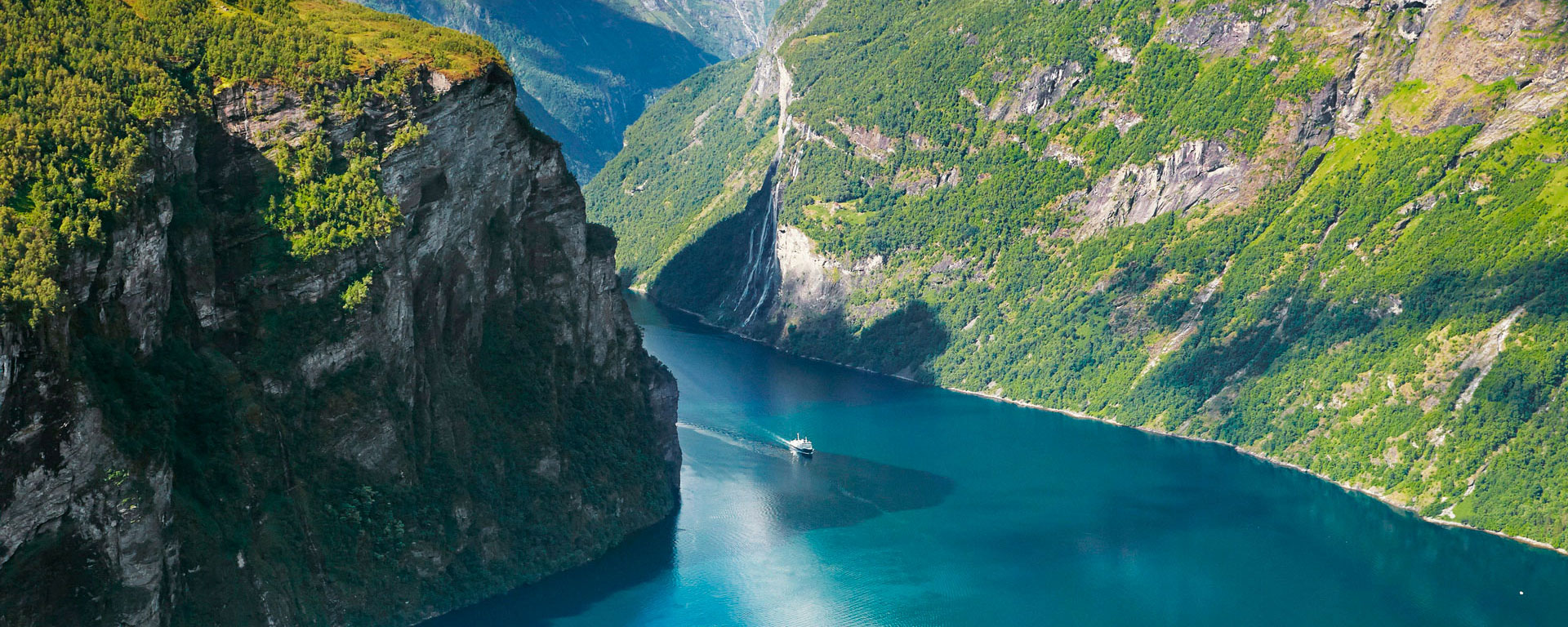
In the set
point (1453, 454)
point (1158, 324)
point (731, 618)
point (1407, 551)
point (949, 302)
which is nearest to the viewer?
point (731, 618)

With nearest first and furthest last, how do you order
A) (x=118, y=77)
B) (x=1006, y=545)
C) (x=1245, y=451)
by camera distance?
1. (x=118, y=77)
2. (x=1006, y=545)
3. (x=1245, y=451)

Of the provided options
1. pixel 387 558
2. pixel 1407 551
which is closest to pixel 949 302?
pixel 1407 551

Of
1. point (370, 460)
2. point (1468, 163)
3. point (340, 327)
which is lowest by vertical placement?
point (370, 460)

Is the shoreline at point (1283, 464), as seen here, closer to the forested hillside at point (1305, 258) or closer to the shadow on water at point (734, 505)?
the forested hillside at point (1305, 258)

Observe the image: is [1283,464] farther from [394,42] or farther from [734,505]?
[394,42]

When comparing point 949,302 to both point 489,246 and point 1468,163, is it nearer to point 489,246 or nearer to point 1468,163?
point 1468,163

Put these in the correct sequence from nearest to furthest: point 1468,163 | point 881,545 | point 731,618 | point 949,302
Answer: point 731,618
point 881,545
point 1468,163
point 949,302

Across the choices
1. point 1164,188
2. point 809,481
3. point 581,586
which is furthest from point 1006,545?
point 1164,188
